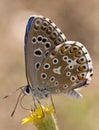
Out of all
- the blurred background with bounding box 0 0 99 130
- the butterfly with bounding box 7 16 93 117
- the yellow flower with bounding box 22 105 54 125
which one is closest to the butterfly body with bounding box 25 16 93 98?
the butterfly with bounding box 7 16 93 117

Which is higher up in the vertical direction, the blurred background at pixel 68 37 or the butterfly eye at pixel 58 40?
the blurred background at pixel 68 37

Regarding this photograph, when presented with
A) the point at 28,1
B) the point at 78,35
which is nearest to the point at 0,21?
the point at 28,1

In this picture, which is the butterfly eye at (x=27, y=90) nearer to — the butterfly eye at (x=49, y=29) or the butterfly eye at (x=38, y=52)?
the butterfly eye at (x=38, y=52)

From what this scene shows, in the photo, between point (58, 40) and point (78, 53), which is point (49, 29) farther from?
point (78, 53)

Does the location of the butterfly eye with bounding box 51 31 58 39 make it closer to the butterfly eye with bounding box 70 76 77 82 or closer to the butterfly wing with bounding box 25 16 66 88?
the butterfly wing with bounding box 25 16 66 88

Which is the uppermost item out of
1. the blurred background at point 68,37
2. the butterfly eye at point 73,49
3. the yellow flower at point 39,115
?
the blurred background at point 68,37

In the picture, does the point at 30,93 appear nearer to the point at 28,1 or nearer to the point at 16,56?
the point at 16,56

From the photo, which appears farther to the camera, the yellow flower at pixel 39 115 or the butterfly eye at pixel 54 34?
the butterfly eye at pixel 54 34

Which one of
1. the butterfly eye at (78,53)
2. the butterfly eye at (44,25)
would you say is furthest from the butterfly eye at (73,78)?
the butterfly eye at (44,25)

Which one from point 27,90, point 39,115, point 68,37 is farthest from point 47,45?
point 68,37
